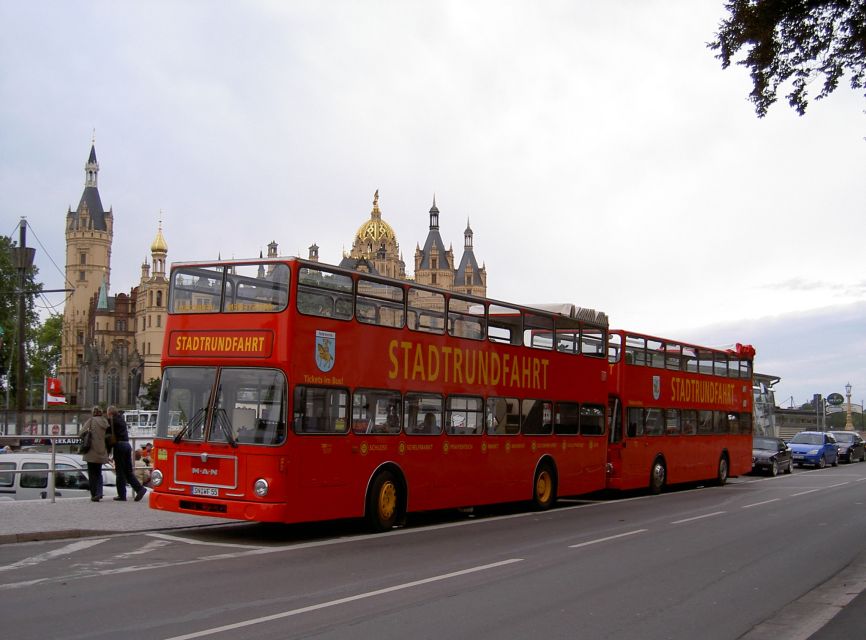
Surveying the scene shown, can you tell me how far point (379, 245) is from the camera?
190000 mm

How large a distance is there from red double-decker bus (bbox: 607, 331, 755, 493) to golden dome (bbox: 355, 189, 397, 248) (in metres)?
162

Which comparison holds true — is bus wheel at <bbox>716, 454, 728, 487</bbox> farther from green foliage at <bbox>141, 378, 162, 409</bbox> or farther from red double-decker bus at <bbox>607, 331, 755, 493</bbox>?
green foliage at <bbox>141, 378, 162, 409</bbox>

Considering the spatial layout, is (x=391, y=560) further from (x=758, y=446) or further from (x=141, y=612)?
(x=758, y=446)

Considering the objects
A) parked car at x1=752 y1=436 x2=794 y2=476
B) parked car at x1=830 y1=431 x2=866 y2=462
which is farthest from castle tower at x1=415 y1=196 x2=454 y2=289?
parked car at x1=752 y1=436 x2=794 y2=476

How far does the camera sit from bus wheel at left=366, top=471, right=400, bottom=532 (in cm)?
1424

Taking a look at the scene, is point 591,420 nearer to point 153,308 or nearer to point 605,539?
point 605,539

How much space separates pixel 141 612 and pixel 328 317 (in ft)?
20.2

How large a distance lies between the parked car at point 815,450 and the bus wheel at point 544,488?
80.5 ft

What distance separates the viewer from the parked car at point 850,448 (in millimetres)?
45500

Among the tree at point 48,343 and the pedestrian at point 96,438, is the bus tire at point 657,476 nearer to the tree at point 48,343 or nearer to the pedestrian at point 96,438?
the pedestrian at point 96,438

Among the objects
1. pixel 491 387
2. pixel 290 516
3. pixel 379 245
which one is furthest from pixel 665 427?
pixel 379 245

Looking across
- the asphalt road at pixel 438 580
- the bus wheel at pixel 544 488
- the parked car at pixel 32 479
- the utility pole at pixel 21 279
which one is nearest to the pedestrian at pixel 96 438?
the asphalt road at pixel 438 580

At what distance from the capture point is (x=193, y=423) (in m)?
13.2

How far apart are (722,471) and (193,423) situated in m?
19.9
